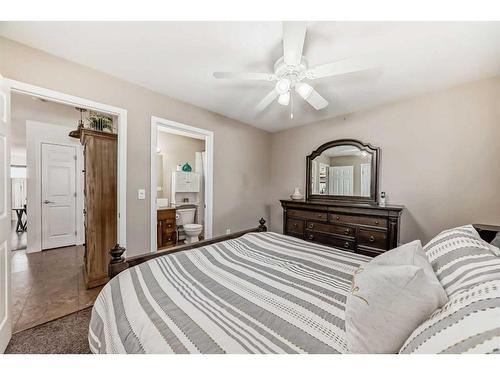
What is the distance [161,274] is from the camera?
124 cm

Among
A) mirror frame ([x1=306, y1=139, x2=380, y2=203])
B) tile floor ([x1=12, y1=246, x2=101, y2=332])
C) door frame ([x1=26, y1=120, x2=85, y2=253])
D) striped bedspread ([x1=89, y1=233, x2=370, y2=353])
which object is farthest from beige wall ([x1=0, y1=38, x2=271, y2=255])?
door frame ([x1=26, y1=120, x2=85, y2=253])

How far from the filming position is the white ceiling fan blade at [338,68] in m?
1.40

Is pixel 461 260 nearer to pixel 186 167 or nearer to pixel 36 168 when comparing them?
pixel 186 167

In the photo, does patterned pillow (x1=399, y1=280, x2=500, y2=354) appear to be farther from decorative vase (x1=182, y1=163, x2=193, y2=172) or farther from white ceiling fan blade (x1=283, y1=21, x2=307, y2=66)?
decorative vase (x1=182, y1=163, x2=193, y2=172)

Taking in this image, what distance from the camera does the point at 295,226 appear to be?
322cm

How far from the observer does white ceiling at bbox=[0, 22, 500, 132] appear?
146cm

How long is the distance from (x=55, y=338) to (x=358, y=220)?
124 inches

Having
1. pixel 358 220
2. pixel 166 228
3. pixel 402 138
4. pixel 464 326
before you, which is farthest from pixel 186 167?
pixel 464 326

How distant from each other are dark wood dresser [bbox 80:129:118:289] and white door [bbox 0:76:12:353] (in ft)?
2.80

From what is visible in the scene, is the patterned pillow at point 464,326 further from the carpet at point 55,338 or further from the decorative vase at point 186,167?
the decorative vase at point 186,167

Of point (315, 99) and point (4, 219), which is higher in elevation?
point (315, 99)
